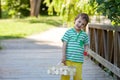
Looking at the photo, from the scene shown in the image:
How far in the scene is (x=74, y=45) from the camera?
5.94 metres

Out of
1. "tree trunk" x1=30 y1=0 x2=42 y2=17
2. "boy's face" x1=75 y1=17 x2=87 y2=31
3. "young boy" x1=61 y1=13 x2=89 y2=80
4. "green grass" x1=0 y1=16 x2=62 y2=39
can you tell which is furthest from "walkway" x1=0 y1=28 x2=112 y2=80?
"tree trunk" x1=30 y1=0 x2=42 y2=17

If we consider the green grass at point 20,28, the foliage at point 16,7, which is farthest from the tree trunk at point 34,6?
the green grass at point 20,28

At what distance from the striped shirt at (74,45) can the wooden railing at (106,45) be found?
1.44 meters

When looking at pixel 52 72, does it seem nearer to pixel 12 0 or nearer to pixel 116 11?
pixel 116 11

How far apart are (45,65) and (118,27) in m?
3.26

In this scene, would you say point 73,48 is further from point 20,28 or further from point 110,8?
point 20,28

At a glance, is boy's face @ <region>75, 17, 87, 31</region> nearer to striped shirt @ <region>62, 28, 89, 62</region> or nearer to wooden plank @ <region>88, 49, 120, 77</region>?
striped shirt @ <region>62, 28, 89, 62</region>

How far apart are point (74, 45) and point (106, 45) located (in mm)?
2971

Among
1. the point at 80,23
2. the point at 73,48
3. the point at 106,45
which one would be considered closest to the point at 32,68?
the point at 106,45

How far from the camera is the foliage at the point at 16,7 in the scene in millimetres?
40500

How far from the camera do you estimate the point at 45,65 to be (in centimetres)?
1001

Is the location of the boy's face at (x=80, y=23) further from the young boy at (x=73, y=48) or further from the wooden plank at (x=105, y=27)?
the wooden plank at (x=105, y=27)

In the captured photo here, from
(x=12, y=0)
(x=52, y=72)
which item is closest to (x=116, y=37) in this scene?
(x=52, y=72)

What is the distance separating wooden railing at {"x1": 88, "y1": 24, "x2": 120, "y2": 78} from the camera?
297 inches
